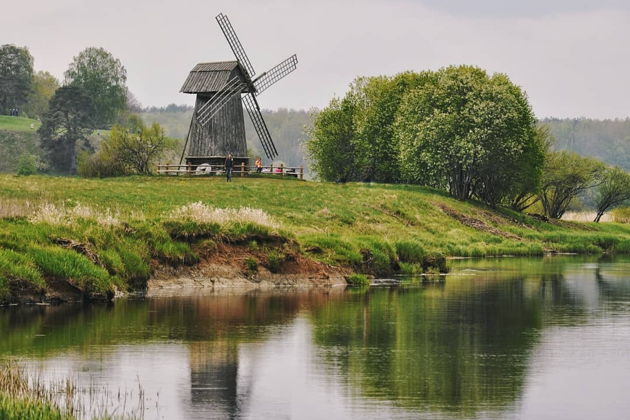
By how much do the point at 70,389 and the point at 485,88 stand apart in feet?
298

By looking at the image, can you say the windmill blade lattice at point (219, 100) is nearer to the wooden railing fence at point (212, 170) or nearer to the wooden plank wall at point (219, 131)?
the wooden plank wall at point (219, 131)

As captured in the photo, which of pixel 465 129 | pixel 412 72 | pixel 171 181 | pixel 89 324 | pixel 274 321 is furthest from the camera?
pixel 412 72

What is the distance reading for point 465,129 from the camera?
110 metres

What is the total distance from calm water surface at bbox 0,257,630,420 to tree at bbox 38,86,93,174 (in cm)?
14737

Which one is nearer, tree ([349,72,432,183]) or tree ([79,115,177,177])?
tree ([349,72,432,183])

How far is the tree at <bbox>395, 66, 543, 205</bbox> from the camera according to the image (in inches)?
4257

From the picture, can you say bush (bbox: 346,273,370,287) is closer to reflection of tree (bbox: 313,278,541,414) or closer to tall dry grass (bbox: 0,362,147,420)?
reflection of tree (bbox: 313,278,541,414)

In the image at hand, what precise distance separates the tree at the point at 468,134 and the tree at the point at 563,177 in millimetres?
18100

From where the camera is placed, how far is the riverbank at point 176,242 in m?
39.5

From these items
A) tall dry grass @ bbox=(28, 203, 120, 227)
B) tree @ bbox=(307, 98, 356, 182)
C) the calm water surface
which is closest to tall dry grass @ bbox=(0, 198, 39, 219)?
tall dry grass @ bbox=(28, 203, 120, 227)

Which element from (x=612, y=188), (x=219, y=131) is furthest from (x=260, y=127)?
(x=612, y=188)

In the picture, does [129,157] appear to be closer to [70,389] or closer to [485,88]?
[485,88]

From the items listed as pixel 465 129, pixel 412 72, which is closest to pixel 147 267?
pixel 465 129

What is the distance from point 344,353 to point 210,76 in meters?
82.0
